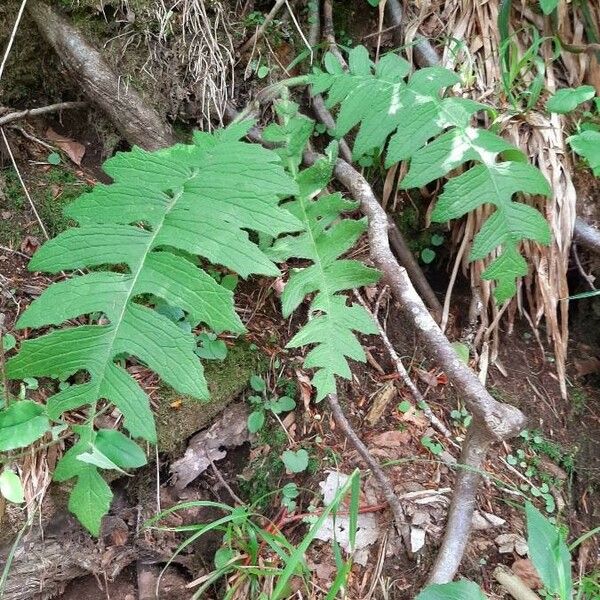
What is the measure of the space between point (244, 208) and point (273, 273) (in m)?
0.28

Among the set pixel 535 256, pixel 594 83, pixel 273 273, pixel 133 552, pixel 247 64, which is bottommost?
pixel 133 552

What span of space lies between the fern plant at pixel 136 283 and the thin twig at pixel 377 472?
696 mm

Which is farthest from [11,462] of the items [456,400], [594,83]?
[594,83]

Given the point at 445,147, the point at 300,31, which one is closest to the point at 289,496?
the point at 445,147

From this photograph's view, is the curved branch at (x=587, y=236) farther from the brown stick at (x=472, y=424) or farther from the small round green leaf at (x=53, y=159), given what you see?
the small round green leaf at (x=53, y=159)

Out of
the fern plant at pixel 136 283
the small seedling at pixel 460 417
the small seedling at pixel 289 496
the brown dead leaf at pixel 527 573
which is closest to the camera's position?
the fern plant at pixel 136 283

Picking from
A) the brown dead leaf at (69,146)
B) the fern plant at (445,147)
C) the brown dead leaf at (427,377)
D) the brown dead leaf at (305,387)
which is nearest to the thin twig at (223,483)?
the brown dead leaf at (305,387)

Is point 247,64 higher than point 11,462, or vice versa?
point 247,64

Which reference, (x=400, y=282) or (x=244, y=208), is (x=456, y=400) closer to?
(x=400, y=282)

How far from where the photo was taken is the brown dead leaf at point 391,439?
2168mm

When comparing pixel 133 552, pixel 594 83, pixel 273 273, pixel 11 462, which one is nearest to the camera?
pixel 273 273

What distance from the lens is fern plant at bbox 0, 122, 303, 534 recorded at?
154 cm

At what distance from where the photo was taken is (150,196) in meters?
1.87

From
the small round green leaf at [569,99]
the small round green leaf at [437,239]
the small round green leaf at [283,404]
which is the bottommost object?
the small round green leaf at [283,404]
